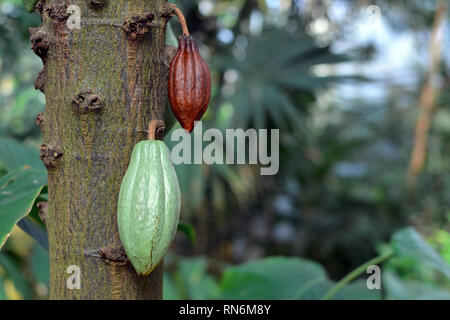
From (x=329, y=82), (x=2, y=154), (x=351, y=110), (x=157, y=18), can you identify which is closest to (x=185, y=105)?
(x=157, y=18)

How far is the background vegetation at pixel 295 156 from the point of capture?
2.35 metres

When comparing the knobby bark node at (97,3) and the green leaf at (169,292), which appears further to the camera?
the green leaf at (169,292)

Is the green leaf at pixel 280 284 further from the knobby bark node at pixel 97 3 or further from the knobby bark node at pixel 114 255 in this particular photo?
the knobby bark node at pixel 97 3

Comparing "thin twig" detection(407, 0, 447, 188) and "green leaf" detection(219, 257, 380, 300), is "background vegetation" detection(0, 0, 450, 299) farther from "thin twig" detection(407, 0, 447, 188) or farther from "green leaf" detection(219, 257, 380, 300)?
"green leaf" detection(219, 257, 380, 300)

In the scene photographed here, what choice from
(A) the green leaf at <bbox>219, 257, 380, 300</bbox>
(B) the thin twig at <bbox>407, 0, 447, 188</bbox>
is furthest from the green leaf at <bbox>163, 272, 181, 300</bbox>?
(B) the thin twig at <bbox>407, 0, 447, 188</bbox>

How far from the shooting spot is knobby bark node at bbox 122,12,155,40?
402mm

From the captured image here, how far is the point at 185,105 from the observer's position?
17.3 inches

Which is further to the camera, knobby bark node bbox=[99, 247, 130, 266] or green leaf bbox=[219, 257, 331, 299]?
green leaf bbox=[219, 257, 331, 299]

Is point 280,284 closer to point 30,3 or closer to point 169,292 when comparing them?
point 169,292

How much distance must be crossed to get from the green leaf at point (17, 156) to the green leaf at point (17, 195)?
163mm

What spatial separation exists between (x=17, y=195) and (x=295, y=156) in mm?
4025

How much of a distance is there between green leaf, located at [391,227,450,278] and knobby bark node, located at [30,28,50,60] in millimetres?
599

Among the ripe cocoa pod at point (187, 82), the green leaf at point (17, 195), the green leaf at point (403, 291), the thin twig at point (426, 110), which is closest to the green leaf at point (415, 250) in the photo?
the green leaf at point (403, 291)
